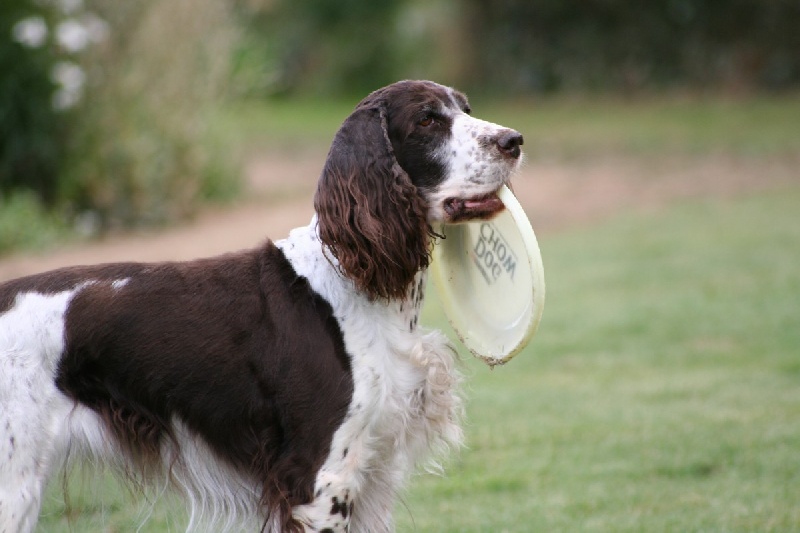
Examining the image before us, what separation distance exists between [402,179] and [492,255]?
2.73ft

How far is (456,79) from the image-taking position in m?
29.3

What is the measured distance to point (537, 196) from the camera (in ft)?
51.0

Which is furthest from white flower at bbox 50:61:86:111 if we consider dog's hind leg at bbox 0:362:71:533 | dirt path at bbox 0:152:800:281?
dog's hind leg at bbox 0:362:71:533

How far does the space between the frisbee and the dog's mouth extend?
2.3 inches

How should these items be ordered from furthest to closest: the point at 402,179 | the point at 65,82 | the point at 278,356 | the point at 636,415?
the point at 65,82
the point at 636,415
the point at 402,179
the point at 278,356

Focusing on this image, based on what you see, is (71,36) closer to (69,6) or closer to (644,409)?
(69,6)

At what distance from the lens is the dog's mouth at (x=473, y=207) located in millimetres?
4051

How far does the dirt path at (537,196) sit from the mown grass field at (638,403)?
1560mm

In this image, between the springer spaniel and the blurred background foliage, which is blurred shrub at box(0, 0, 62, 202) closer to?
the blurred background foliage

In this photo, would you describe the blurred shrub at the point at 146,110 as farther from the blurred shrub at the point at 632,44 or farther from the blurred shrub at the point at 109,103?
the blurred shrub at the point at 632,44

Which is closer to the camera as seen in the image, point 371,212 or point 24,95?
point 371,212

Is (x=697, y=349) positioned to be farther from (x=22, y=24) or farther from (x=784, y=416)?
(x=22, y=24)

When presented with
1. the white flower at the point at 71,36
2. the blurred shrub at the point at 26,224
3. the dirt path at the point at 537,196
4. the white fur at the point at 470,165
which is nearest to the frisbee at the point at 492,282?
the white fur at the point at 470,165

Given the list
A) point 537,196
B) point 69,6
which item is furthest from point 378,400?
point 537,196
